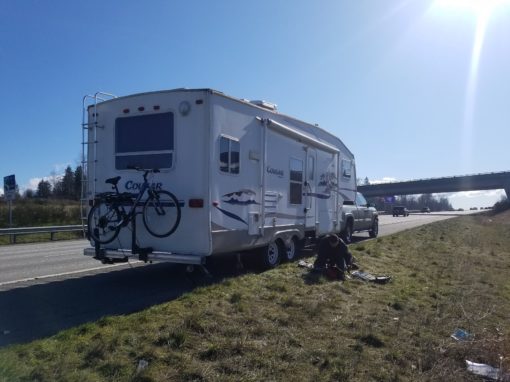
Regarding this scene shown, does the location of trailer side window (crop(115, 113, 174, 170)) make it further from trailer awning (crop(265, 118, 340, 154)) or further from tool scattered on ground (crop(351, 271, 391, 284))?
tool scattered on ground (crop(351, 271, 391, 284))

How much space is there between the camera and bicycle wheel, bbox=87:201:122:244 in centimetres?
881

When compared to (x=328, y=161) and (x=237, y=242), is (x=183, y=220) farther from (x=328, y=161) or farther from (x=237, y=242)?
(x=328, y=161)

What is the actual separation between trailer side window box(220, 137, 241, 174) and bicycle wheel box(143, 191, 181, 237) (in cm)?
102

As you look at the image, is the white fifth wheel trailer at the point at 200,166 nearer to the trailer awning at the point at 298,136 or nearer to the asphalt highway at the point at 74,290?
the trailer awning at the point at 298,136

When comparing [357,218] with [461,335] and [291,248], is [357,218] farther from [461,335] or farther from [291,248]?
[461,335]

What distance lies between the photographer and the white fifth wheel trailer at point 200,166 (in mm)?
8250

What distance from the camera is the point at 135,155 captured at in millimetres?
8836

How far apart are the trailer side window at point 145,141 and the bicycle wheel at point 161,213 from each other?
548mm

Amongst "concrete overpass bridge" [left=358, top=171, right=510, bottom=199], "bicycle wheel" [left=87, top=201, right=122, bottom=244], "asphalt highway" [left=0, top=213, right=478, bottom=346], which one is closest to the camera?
"asphalt highway" [left=0, top=213, right=478, bottom=346]

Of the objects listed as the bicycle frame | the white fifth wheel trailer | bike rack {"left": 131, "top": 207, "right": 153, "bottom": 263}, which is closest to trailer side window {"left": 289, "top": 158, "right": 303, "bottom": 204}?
the white fifth wheel trailer

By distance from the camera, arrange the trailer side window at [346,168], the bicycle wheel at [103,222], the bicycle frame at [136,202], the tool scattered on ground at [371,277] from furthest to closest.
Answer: the trailer side window at [346,168] < the tool scattered on ground at [371,277] < the bicycle wheel at [103,222] < the bicycle frame at [136,202]

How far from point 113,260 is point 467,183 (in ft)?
282

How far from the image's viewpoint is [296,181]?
37.3ft

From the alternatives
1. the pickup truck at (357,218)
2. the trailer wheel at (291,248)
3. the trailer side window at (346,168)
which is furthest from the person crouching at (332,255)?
the pickup truck at (357,218)
